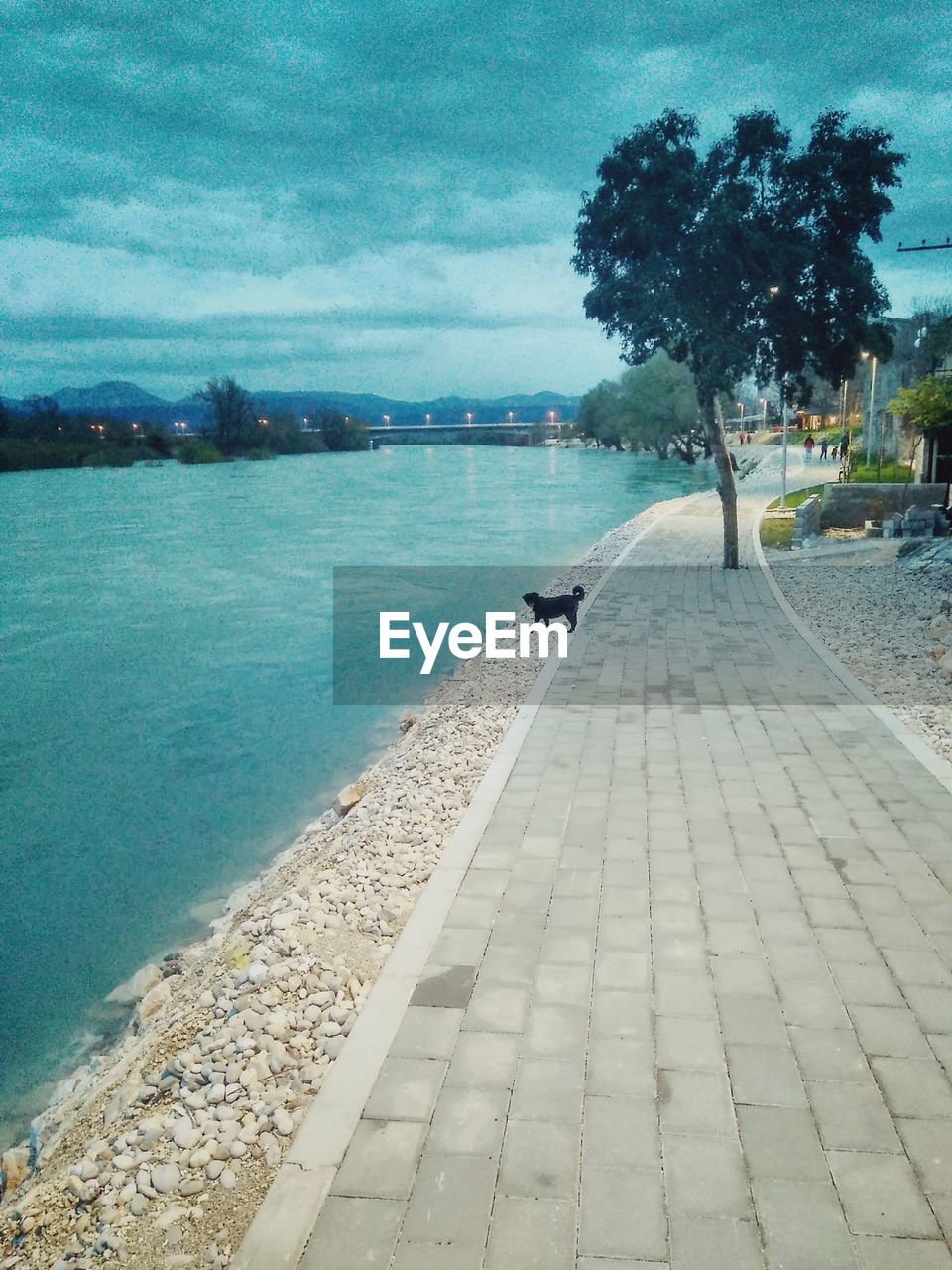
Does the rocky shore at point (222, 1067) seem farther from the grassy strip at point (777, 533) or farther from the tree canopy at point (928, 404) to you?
the tree canopy at point (928, 404)

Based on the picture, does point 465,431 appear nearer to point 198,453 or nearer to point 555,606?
point 198,453

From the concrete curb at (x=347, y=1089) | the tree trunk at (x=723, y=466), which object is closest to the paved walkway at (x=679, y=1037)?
the concrete curb at (x=347, y=1089)

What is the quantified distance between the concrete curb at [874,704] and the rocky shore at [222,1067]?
358 centimetres

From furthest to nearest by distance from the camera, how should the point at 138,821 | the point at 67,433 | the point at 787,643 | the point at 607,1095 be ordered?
the point at 67,433, the point at 787,643, the point at 138,821, the point at 607,1095

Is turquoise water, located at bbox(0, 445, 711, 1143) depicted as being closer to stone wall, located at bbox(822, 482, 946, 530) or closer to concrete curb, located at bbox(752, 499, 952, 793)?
concrete curb, located at bbox(752, 499, 952, 793)

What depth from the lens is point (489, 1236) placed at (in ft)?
8.65

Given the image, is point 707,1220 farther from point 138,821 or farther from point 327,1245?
point 138,821

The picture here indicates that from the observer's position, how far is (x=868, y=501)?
808 inches

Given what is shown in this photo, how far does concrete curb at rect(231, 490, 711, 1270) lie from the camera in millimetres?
2691

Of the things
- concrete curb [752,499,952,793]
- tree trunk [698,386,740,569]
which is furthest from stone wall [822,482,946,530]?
concrete curb [752,499,952,793]

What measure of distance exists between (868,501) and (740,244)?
9.85 m

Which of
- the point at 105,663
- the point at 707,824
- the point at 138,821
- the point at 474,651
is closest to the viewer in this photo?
the point at 707,824

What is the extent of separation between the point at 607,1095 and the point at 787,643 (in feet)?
26.6

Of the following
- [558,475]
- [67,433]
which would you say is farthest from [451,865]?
[67,433]
